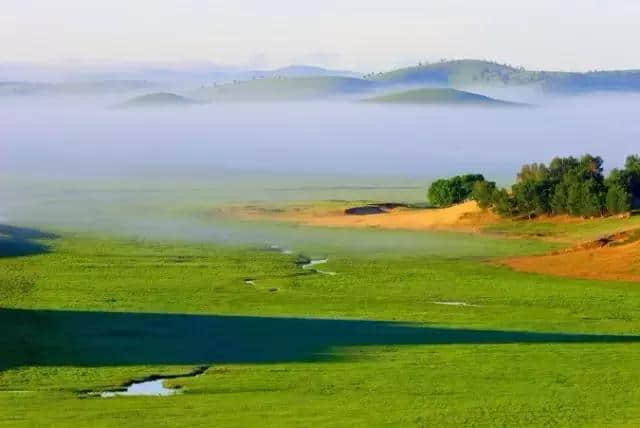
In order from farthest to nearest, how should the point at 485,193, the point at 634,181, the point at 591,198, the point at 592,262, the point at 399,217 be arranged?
the point at 399,217
the point at 485,193
the point at 634,181
the point at 591,198
the point at 592,262

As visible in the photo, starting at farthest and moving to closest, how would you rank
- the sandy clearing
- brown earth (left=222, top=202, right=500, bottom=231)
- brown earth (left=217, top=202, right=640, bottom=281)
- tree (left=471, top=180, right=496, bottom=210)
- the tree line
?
tree (left=471, top=180, right=496, bottom=210) < brown earth (left=222, top=202, right=500, bottom=231) < the tree line < brown earth (left=217, top=202, right=640, bottom=281) < the sandy clearing

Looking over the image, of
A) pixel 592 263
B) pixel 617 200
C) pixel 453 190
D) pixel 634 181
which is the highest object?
pixel 634 181

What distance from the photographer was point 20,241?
258ft

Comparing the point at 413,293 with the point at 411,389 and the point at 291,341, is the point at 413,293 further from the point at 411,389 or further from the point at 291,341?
the point at 411,389

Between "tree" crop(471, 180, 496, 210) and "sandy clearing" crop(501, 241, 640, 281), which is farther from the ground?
"tree" crop(471, 180, 496, 210)

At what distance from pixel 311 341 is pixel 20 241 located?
116 ft

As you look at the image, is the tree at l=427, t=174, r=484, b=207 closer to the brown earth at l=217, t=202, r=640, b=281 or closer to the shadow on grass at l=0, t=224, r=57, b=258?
the brown earth at l=217, t=202, r=640, b=281

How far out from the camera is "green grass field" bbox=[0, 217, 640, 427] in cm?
3616

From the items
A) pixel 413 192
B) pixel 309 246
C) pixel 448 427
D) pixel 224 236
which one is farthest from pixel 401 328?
pixel 413 192

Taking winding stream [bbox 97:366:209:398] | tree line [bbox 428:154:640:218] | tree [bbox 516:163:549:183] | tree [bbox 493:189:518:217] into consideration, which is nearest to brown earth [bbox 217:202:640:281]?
tree [bbox 493:189:518:217]

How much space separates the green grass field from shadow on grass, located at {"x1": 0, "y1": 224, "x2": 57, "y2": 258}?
27.8 inches

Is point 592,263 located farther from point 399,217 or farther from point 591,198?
point 399,217

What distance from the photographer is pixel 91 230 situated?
8825 cm

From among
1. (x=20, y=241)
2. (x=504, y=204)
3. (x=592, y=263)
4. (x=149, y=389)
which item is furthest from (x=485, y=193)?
(x=149, y=389)
